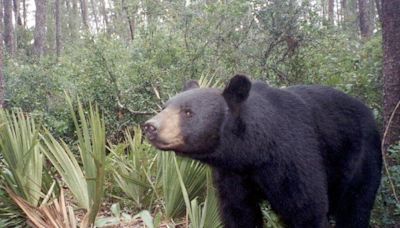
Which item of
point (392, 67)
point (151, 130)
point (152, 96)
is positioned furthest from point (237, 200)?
point (152, 96)

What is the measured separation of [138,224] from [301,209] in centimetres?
174

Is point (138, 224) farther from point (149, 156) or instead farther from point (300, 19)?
point (300, 19)

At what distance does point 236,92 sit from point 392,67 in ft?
8.31

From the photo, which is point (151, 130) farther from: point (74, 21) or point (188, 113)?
point (74, 21)

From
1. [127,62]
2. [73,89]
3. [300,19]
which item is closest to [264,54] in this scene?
[300,19]

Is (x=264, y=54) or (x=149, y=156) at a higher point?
(x=264, y=54)

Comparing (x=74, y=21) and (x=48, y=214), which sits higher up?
(x=74, y=21)

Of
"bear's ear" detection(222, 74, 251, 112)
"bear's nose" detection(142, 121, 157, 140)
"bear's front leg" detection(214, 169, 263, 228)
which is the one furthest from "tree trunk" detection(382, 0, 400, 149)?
"bear's nose" detection(142, 121, 157, 140)

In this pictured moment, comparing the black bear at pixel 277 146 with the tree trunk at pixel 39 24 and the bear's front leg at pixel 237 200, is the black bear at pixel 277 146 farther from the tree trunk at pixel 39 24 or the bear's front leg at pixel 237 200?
the tree trunk at pixel 39 24

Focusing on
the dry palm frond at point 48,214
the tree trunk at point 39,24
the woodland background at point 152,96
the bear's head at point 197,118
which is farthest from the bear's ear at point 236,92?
the tree trunk at point 39,24

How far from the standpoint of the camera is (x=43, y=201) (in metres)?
4.40

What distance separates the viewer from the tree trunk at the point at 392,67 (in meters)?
5.39

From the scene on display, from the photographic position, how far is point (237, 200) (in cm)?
407

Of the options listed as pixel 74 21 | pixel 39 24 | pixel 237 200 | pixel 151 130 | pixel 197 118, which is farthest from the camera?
pixel 74 21
